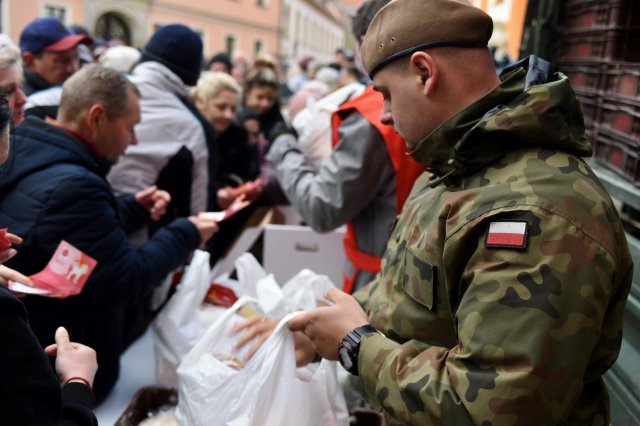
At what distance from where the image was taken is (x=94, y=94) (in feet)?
7.11

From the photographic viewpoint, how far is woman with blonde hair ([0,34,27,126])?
2.30 metres

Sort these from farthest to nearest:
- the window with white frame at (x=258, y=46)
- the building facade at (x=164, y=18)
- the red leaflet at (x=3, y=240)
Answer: the window with white frame at (x=258, y=46) → the building facade at (x=164, y=18) → the red leaflet at (x=3, y=240)

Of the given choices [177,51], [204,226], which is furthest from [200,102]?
[204,226]

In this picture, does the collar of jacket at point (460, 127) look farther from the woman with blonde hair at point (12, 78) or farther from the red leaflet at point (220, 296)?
the woman with blonde hair at point (12, 78)

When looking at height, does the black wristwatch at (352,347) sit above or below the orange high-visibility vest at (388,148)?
below

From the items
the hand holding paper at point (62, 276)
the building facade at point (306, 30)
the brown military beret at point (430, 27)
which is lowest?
the hand holding paper at point (62, 276)

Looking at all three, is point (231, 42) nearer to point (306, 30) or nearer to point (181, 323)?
point (306, 30)

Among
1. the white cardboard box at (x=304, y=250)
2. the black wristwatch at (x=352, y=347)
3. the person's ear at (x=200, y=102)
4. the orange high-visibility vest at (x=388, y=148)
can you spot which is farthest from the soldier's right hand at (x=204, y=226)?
the person's ear at (x=200, y=102)

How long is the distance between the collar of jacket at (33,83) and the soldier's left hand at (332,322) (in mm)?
2720

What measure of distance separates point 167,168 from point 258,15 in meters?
34.3

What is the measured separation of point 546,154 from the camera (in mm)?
1132

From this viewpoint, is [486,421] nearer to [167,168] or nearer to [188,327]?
[188,327]

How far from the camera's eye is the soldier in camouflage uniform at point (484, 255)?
99 centimetres

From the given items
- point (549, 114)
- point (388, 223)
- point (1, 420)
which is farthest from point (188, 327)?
point (549, 114)
